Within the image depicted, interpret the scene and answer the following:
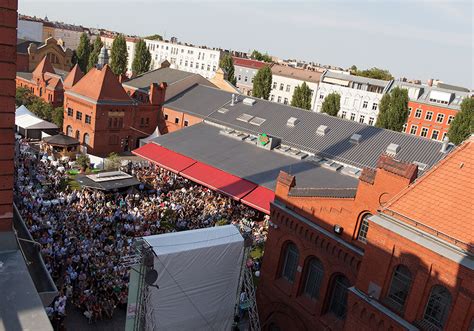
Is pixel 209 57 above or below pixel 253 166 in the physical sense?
above

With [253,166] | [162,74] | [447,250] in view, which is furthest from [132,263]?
[162,74]

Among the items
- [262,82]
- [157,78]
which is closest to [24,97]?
[157,78]

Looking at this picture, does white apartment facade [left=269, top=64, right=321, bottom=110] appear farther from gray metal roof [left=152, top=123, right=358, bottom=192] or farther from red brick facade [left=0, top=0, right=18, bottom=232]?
red brick facade [left=0, top=0, right=18, bottom=232]

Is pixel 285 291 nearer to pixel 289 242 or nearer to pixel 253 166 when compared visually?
pixel 289 242

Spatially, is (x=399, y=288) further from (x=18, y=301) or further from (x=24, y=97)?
(x=24, y=97)

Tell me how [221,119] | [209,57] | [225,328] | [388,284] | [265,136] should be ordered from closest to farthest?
[388,284]
[225,328]
[265,136]
[221,119]
[209,57]

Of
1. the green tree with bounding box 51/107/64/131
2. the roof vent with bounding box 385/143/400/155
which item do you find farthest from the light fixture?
the green tree with bounding box 51/107/64/131
